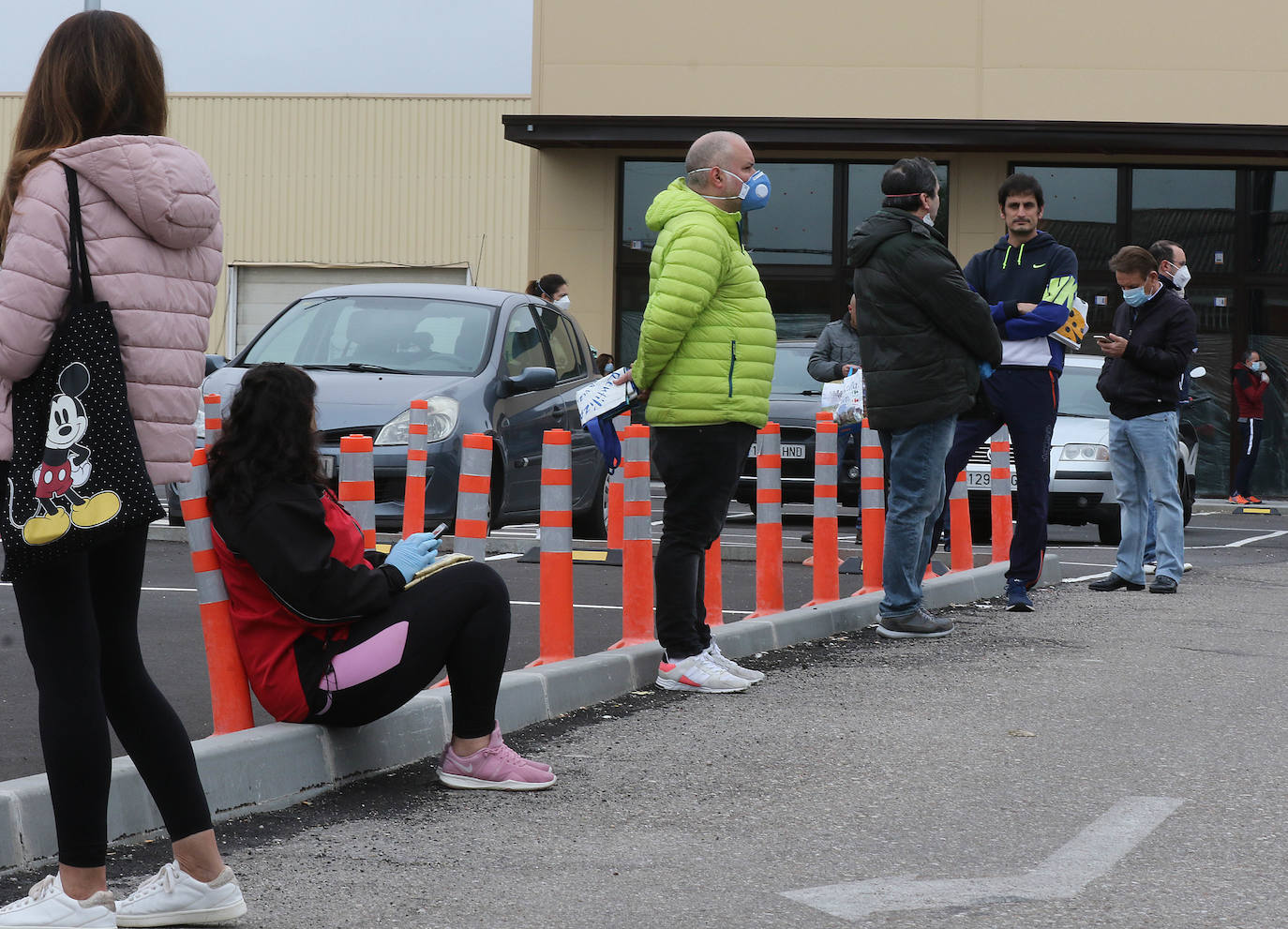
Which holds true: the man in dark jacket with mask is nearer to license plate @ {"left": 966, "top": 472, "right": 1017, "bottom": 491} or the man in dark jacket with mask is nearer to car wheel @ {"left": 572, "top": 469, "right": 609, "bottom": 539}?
car wheel @ {"left": 572, "top": 469, "right": 609, "bottom": 539}

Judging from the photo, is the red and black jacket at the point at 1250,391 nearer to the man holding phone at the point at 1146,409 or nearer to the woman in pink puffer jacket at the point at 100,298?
the man holding phone at the point at 1146,409

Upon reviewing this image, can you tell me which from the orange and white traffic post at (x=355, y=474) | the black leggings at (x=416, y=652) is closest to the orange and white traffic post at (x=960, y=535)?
the orange and white traffic post at (x=355, y=474)

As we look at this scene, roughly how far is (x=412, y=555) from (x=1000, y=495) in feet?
20.6

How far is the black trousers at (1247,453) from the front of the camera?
21.3 metres

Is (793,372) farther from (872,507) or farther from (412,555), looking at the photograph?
(412,555)

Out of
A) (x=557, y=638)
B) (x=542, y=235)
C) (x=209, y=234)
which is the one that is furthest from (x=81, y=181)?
(x=542, y=235)

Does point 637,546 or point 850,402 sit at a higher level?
point 850,402

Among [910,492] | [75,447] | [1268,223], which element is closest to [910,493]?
[910,492]

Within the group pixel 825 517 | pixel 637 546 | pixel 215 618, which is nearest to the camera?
pixel 215 618

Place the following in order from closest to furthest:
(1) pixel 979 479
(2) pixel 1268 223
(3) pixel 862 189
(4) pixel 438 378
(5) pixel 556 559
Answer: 1. (5) pixel 556 559
2. (4) pixel 438 378
3. (1) pixel 979 479
4. (2) pixel 1268 223
5. (3) pixel 862 189

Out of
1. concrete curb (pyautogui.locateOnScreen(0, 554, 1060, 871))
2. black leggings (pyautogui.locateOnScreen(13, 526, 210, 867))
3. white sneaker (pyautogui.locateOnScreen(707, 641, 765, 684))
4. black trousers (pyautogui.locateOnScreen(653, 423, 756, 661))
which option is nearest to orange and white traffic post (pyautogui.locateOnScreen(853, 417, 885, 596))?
concrete curb (pyautogui.locateOnScreen(0, 554, 1060, 871))

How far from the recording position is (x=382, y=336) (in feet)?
37.0

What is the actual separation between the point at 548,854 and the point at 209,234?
66.0 inches

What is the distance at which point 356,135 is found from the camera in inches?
1155
